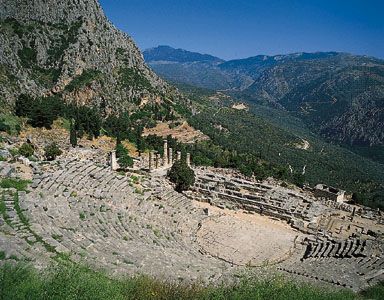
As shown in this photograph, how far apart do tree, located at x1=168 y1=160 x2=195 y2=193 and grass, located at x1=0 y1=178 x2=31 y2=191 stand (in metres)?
18.1

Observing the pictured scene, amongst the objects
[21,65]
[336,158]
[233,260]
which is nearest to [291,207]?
[233,260]

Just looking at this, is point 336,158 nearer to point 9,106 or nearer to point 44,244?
point 9,106

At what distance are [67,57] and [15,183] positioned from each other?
69.5m

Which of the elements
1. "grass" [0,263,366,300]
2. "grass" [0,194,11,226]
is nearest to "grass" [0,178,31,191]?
"grass" [0,194,11,226]

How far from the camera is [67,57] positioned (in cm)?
9112

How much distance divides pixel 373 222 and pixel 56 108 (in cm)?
5347

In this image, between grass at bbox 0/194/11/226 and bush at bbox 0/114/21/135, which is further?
bush at bbox 0/114/21/135

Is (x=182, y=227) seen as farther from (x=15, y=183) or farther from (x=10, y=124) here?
(x=10, y=124)

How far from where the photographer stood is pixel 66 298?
1192cm

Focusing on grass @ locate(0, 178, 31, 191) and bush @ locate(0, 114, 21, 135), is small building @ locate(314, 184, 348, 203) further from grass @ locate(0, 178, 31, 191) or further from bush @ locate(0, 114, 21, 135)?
bush @ locate(0, 114, 21, 135)

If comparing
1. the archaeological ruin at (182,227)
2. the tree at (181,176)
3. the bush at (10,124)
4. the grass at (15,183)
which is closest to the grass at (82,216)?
the archaeological ruin at (182,227)

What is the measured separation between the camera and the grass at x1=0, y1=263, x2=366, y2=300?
40.3 feet

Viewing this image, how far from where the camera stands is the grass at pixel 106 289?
12.3 meters

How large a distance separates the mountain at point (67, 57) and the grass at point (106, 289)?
6548 centimetres
